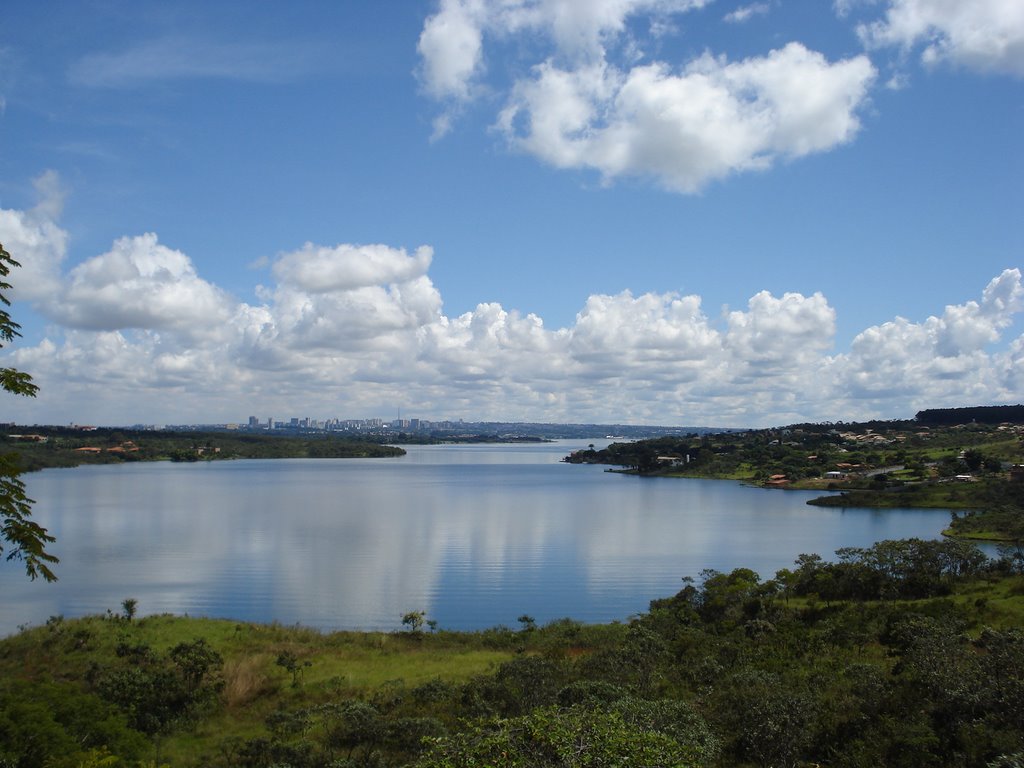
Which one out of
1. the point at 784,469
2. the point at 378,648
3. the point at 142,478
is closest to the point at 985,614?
the point at 378,648

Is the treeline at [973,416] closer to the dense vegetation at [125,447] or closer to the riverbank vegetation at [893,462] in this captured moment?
the riverbank vegetation at [893,462]

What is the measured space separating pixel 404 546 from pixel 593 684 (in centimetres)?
3951

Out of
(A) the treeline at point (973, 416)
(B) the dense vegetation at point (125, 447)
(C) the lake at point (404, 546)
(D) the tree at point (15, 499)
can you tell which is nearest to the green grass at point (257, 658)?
(C) the lake at point (404, 546)

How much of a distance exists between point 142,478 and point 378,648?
106439mm

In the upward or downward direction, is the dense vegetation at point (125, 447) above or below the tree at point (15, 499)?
below

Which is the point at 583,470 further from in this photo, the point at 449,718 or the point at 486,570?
the point at 449,718

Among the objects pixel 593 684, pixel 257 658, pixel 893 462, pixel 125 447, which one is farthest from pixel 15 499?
pixel 125 447

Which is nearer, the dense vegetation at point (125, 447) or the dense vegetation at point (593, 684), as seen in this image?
the dense vegetation at point (593, 684)

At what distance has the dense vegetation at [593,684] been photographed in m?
11.1

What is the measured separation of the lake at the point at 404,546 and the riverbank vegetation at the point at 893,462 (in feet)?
19.5

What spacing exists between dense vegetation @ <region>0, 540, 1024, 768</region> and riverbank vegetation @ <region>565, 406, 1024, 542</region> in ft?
103

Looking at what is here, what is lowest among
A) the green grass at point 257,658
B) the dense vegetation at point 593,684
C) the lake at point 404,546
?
the lake at point 404,546

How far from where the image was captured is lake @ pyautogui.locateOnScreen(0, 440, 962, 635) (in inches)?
1454

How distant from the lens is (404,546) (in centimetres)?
5350
